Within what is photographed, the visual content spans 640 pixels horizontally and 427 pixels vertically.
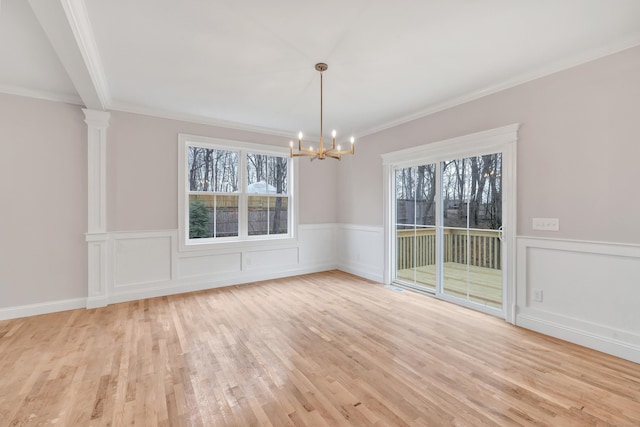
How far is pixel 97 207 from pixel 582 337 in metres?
5.73

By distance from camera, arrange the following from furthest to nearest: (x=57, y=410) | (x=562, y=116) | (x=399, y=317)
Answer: (x=399, y=317)
(x=562, y=116)
(x=57, y=410)

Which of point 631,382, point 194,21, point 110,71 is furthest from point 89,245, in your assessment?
point 631,382

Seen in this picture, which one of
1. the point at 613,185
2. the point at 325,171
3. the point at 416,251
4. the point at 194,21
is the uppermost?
the point at 194,21

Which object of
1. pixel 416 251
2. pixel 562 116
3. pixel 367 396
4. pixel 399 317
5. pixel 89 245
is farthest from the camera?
pixel 416 251

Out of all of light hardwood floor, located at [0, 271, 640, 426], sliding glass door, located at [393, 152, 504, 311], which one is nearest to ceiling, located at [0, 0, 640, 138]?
sliding glass door, located at [393, 152, 504, 311]

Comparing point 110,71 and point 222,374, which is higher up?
point 110,71

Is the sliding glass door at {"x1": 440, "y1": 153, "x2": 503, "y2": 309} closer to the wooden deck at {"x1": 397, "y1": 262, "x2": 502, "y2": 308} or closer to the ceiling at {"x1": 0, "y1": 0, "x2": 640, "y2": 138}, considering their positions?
the wooden deck at {"x1": 397, "y1": 262, "x2": 502, "y2": 308}

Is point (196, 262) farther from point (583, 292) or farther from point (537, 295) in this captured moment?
point (583, 292)

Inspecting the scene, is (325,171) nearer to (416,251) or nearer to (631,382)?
(416,251)

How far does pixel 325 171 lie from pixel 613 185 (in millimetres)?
4203

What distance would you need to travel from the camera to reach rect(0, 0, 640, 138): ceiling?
6.79ft

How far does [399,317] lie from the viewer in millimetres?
3410

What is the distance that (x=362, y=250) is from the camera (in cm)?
540

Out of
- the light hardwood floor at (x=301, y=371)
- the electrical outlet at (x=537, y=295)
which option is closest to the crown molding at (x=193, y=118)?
the light hardwood floor at (x=301, y=371)
